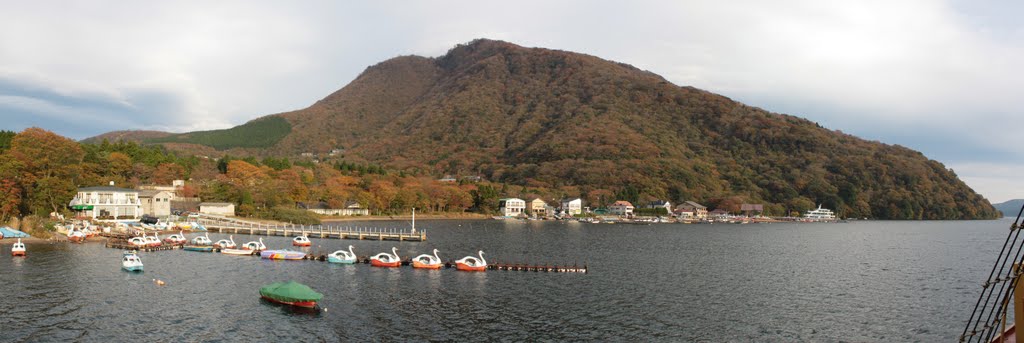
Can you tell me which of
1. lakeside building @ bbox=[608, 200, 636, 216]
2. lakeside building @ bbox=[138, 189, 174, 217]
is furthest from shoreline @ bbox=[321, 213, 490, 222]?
lakeside building @ bbox=[608, 200, 636, 216]

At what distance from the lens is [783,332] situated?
112 ft

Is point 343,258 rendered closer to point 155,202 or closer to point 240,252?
point 240,252

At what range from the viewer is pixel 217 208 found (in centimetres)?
10700

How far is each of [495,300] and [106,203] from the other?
243 ft

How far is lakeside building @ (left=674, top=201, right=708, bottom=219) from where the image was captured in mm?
190988

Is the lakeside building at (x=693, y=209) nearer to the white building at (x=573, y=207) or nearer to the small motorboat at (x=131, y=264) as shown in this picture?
the white building at (x=573, y=207)

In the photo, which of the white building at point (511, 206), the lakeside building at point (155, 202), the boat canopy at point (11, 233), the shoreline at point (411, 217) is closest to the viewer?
the boat canopy at point (11, 233)

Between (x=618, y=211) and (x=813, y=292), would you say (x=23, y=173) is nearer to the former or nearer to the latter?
(x=813, y=292)

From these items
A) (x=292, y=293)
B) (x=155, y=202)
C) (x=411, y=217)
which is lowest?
(x=292, y=293)

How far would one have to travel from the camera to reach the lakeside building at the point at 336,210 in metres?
133

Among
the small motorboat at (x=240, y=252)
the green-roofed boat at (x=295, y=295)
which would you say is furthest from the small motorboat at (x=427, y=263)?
the small motorboat at (x=240, y=252)

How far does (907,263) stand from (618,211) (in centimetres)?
11636

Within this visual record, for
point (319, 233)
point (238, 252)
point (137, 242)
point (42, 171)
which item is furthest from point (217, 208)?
point (238, 252)

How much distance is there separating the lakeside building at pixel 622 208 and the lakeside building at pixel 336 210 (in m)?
77.2
